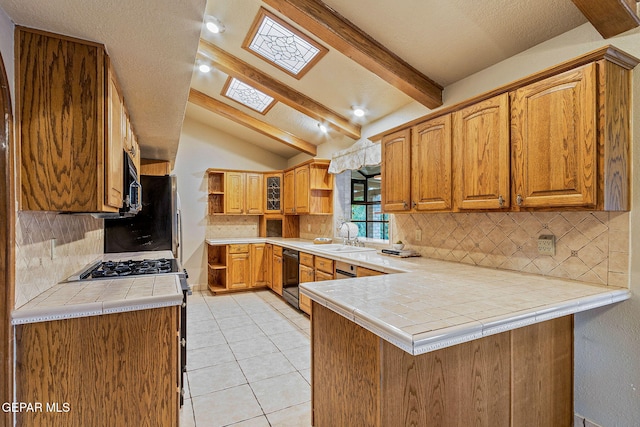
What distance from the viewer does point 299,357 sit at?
114 inches

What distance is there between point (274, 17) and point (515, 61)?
187 cm

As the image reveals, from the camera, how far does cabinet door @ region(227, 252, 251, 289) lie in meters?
5.11

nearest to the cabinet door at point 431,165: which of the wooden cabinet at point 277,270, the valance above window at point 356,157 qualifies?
the valance above window at point 356,157

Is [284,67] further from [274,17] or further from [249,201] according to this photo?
[249,201]

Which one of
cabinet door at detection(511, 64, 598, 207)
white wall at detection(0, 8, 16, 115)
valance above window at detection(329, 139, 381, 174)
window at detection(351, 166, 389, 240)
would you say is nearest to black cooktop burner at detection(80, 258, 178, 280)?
white wall at detection(0, 8, 16, 115)

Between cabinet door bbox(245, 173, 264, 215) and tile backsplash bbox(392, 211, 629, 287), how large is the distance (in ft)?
11.3

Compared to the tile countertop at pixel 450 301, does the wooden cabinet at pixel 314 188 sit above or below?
above

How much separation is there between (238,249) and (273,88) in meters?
2.72

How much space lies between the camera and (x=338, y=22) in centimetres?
229

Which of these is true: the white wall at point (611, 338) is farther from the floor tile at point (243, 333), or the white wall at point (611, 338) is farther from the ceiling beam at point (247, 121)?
the ceiling beam at point (247, 121)

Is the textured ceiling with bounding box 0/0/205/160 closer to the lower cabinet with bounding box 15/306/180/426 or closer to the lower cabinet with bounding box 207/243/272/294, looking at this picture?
the lower cabinet with bounding box 15/306/180/426

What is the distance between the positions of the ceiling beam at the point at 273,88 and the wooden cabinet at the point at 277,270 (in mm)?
2041

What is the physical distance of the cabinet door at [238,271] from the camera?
16.8 ft

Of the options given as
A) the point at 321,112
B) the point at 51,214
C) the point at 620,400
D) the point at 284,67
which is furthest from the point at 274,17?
the point at 620,400
